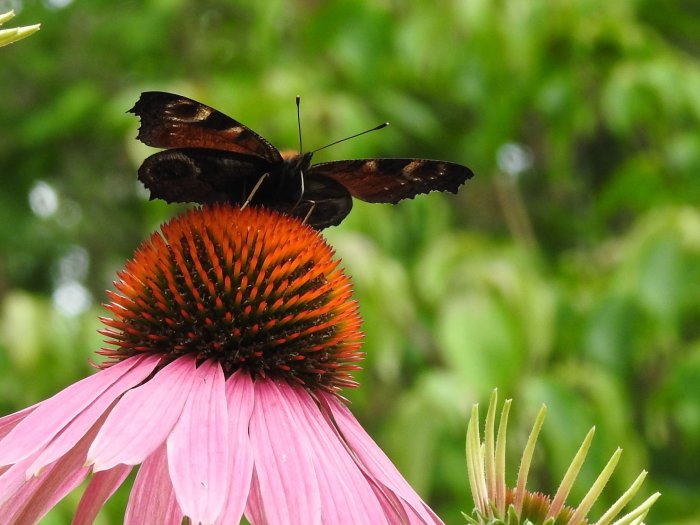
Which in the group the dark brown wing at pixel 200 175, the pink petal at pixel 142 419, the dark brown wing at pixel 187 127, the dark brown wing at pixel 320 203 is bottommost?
the pink petal at pixel 142 419

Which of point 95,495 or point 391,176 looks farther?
point 391,176

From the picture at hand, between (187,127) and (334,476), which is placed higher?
(187,127)

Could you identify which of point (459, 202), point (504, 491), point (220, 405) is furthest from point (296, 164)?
point (459, 202)

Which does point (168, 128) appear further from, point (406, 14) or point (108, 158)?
point (108, 158)

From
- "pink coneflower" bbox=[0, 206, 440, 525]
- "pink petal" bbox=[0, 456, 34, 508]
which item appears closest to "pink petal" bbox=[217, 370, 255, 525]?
"pink coneflower" bbox=[0, 206, 440, 525]

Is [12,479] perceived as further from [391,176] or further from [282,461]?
[391,176]

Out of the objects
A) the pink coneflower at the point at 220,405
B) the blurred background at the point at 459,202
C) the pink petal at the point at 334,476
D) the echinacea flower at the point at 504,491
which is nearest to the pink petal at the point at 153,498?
the pink coneflower at the point at 220,405

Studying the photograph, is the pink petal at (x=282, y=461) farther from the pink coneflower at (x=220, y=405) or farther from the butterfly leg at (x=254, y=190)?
the butterfly leg at (x=254, y=190)
